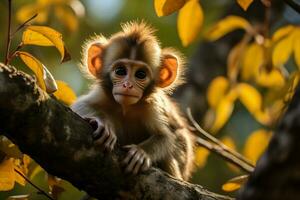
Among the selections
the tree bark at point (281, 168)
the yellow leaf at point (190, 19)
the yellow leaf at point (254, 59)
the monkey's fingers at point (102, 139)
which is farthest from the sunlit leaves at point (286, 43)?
the tree bark at point (281, 168)

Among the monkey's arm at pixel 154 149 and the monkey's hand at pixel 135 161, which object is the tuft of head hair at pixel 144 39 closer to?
the monkey's arm at pixel 154 149

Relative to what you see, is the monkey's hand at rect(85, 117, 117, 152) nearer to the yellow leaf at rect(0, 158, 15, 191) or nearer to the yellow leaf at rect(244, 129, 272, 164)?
the yellow leaf at rect(0, 158, 15, 191)

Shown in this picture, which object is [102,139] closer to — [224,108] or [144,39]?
[144,39]

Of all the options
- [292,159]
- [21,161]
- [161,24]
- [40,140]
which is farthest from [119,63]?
[161,24]

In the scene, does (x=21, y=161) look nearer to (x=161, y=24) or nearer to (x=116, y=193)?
(x=116, y=193)

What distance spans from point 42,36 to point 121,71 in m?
1.70

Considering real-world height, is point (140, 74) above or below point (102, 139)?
above

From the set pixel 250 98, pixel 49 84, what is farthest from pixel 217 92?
pixel 49 84

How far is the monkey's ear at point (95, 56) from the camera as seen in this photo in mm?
5820

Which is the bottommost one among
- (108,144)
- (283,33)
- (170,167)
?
(170,167)

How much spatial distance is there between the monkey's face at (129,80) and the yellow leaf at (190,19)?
0.57m

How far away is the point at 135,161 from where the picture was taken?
12.8ft

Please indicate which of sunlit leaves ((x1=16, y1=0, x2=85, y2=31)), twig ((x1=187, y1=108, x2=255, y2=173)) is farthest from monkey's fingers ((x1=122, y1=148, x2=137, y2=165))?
sunlit leaves ((x1=16, y1=0, x2=85, y2=31))

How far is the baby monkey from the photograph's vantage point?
17.0ft
